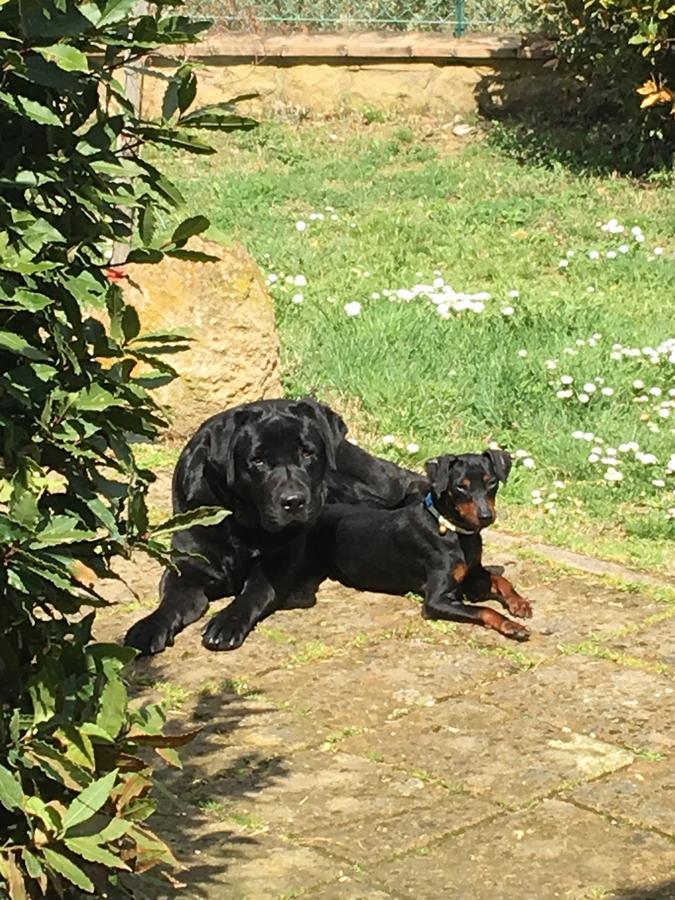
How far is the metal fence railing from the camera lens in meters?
15.9

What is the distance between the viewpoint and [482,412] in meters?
8.64

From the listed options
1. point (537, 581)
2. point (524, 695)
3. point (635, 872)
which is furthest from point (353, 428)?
point (635, 872)

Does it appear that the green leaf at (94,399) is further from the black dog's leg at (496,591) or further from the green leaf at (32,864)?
the black dog's leg at (496,591)

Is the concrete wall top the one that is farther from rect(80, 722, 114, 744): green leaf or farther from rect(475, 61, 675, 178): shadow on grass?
rect(80, 722, 114, 744): green leaf

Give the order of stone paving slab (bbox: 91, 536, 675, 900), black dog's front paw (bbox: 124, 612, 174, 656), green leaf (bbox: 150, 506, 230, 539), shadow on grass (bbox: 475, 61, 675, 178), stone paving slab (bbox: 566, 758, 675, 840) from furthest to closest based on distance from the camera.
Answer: shadow on grass (bbox: 475, 61, 675, 178) → black dog's front paw (bbox: 124, 612, 174, 656) → stone paving slab (bbox: 566, 758, 675, 840) → stone paving slab (bbox: 91, 536, 675, 900) → green leaf (bbox: 150, 506, 230, 539)

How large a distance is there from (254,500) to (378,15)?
10.5 metres

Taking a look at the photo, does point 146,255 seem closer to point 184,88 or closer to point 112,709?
point 184,88

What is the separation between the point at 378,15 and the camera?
1598 centimetres

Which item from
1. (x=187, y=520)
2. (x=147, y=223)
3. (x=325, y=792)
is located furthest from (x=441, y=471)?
(x=147, y=223)

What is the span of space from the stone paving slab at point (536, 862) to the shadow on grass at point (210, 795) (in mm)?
406

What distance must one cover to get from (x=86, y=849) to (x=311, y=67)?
13478 mm

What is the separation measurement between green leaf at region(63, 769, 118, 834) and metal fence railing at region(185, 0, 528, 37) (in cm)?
1363

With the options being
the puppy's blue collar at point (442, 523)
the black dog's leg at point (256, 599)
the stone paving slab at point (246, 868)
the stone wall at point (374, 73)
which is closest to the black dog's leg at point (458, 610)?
the puppy's blue collar at point (442, 523)

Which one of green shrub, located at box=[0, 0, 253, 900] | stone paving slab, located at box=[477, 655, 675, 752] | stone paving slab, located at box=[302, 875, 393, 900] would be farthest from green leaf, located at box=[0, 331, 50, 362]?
stone paving slab, located at box=[477, 655, 675, 752]
